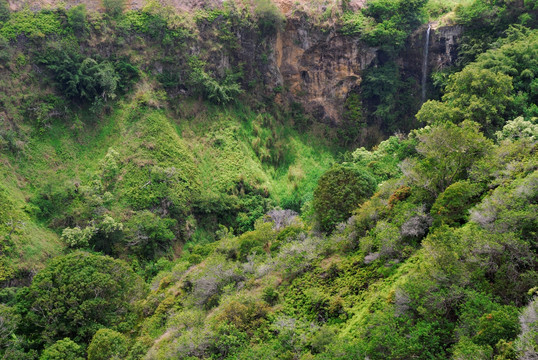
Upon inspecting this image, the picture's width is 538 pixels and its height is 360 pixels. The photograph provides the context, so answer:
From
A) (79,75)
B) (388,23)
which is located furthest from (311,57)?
(79,75)

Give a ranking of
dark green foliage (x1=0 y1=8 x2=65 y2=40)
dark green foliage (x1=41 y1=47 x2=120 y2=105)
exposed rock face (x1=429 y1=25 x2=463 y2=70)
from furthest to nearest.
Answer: exposed rock face (x1=429 y1=25 x2=463 y2=70) → dark green foliage (x1=41 y1=47 x2=120 y2=105) → dark green foliage (x1=0 y1=8 x2=65 y2=40)

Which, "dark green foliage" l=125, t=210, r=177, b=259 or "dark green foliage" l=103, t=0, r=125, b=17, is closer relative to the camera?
"dark green foliage" l=125, t=210, r=177, b=259

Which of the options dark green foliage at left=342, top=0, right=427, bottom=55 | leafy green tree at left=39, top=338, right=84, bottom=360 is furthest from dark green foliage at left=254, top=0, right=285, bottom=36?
leafy green tree at left=39, top=338, right=84, bottom=360

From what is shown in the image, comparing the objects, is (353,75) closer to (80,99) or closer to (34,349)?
(80,99)

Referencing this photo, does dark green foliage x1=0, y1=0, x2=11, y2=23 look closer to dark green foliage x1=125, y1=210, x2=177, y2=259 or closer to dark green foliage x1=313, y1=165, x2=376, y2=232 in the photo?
dark green foliage x1=125, y1=210, x2=177, y2=259

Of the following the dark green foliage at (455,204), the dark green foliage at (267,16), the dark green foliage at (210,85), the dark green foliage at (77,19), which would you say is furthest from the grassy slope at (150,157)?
the dark green foliage at (455,204)
